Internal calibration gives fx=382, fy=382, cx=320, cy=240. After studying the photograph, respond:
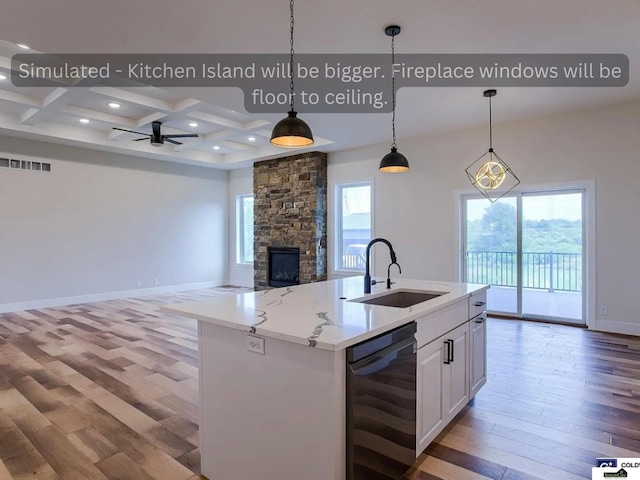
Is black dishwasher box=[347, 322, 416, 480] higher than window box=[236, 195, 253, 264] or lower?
lower

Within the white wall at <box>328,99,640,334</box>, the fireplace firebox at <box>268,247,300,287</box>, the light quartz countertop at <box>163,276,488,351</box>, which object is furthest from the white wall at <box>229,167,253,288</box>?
the light quartz countertop at <box>163,276,488,351</box>

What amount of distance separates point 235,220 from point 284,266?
233 cm

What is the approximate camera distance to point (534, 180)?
222 inches

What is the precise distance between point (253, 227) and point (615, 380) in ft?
24.1

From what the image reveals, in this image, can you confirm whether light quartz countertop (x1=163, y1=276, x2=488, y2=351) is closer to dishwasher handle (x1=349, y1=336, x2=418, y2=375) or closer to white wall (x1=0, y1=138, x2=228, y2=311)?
dishwasher handle (x1=349, y1=336, x2=418, y2=375)

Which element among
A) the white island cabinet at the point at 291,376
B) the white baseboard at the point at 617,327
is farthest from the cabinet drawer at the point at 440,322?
the white baseboard at the point at 617,327

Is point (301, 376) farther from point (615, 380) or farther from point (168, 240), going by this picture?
point (168, 240)

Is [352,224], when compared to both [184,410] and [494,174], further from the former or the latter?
[184,410]

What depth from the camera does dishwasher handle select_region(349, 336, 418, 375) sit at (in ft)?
5.29

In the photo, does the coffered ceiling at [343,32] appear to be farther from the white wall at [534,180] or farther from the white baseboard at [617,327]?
the white baseboard at [617,327]

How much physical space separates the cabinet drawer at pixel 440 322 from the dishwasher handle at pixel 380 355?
0.11 m

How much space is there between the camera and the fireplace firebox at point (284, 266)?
8.23m

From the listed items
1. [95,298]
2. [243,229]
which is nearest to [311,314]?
[95,298]

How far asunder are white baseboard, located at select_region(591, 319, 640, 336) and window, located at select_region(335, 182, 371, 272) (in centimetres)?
379
